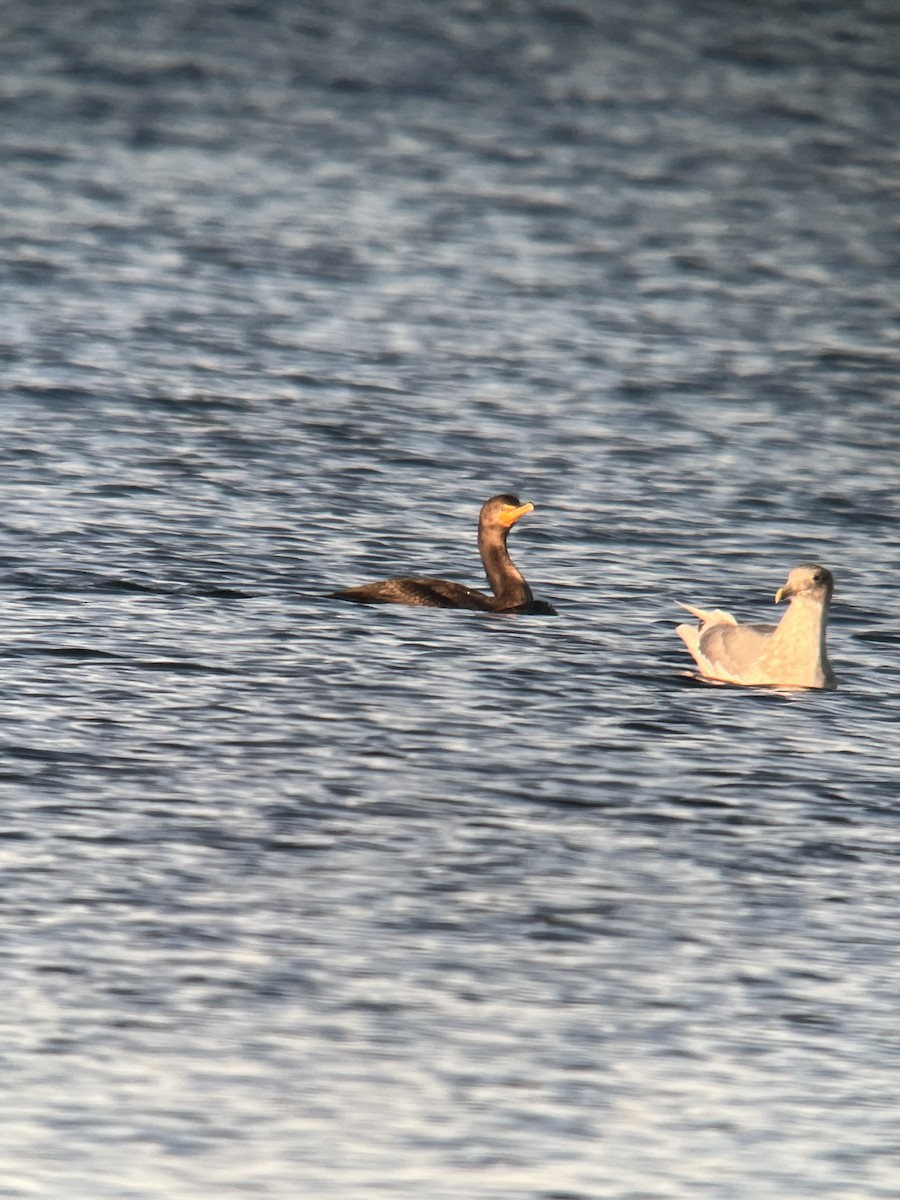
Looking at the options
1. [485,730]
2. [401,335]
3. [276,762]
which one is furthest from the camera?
[401,335]

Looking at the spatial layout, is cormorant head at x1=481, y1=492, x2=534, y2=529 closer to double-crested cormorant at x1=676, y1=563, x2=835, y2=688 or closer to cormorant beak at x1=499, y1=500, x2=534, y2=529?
cormorant beak at x1=499, y1=500, x2=534, y2=529

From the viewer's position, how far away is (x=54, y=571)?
18.0m

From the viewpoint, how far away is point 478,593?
59.7 feet

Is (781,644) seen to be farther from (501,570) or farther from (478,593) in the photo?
(478,593)

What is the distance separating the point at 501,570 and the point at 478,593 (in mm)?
257

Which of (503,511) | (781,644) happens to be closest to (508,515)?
(503,511)

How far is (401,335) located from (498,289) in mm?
3399

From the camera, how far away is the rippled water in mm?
8938

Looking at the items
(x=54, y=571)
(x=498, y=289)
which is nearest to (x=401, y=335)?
(x=498, y=289)

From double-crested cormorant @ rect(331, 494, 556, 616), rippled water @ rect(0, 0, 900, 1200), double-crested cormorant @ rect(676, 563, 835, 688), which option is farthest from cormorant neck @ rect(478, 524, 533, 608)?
double-crested cormorant @ rect(676, 563, 835, 688)

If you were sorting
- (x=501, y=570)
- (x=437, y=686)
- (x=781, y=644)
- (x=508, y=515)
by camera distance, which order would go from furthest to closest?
(x=508, y=515), (x=501, y=570), (x=781, y=644), (x=437, y=686)

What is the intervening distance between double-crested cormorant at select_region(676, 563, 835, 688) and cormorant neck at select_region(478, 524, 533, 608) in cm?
167

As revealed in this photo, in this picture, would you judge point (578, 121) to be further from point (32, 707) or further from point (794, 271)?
point (32, 707)

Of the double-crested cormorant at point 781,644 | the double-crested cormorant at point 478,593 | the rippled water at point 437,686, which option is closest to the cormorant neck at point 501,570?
the double-crested cormorant at point 478,593
